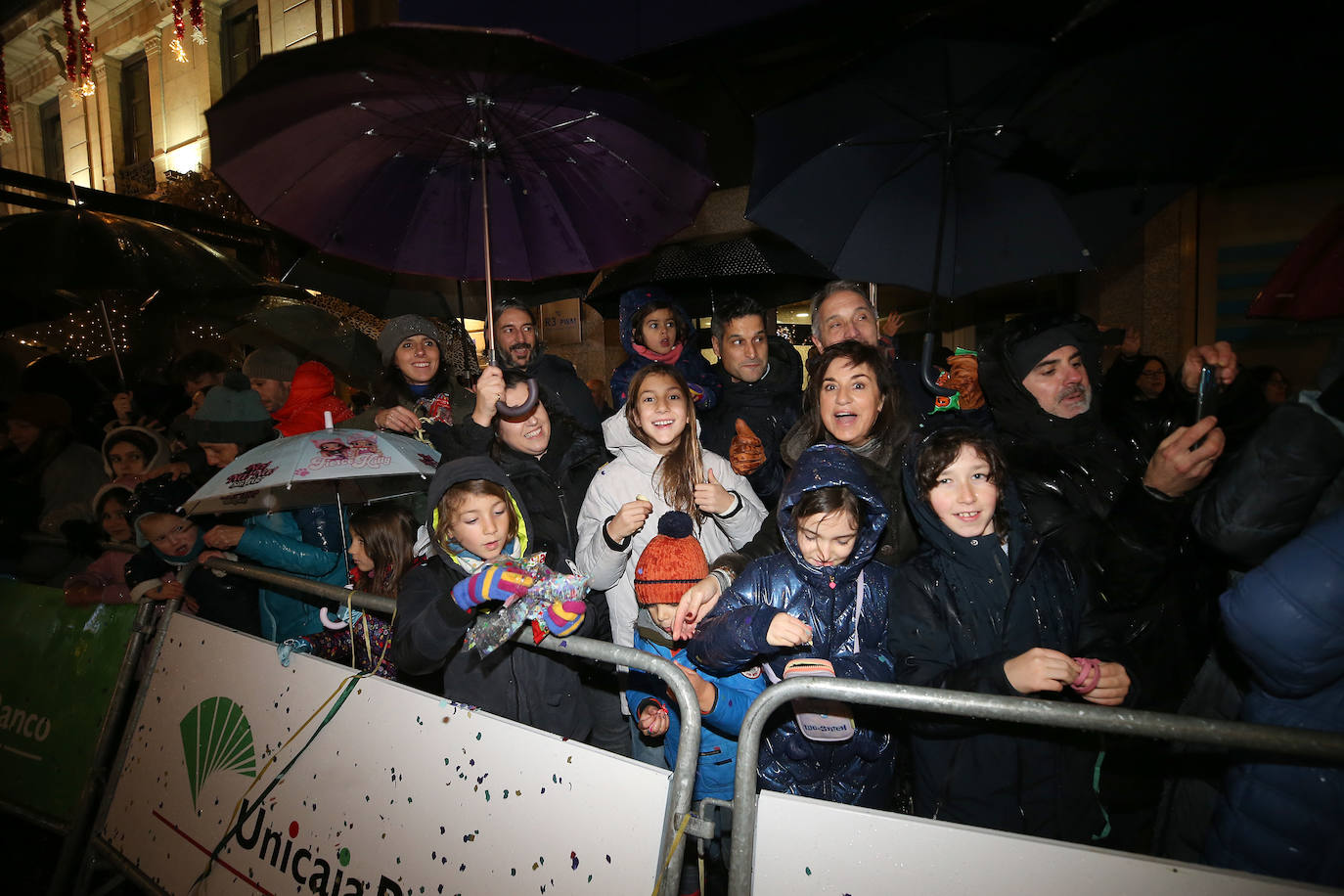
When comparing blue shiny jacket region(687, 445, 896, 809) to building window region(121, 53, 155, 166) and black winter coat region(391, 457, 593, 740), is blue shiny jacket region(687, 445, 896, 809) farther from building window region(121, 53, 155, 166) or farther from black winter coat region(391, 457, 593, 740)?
building window region(121, 53, 155, 166)

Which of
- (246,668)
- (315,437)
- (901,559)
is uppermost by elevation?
(315,437)

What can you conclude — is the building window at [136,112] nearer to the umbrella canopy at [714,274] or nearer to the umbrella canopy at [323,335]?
the umbrella canopy at [323,335]

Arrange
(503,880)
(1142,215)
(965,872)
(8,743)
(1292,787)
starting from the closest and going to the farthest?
(965,872)
(1292,787)
(503,880)
(1142,215)
(8,743)

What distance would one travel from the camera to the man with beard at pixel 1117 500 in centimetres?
206

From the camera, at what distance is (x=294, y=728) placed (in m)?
2.42

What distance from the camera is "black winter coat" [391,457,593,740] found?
2.37 metres

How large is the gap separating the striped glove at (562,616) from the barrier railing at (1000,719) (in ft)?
2.34

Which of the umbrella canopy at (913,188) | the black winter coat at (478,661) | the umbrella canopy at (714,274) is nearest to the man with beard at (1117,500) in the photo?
the umbrella canopy at (913,188)

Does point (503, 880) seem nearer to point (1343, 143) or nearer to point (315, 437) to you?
point (315, 437)

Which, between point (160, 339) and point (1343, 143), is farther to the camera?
point (160, 339)

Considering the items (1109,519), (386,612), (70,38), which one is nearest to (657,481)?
(386,612)

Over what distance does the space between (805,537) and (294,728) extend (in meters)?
2.15

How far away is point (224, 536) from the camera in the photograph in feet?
11.2

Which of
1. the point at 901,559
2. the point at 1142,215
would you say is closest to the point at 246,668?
the point at 901,559
